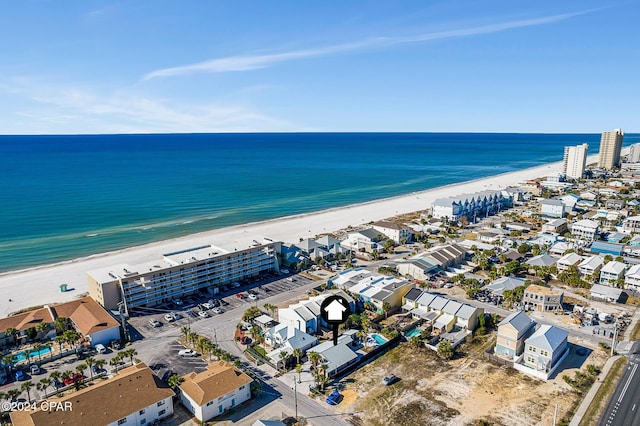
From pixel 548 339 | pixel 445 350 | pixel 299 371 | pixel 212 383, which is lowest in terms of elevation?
pixel 299 371

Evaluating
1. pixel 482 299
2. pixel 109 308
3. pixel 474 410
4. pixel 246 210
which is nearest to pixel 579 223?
pixel 482 299

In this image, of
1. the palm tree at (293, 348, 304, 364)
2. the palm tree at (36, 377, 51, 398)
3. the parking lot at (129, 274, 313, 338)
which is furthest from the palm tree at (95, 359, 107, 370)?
the palm tree at (293, 348, 304, 364)

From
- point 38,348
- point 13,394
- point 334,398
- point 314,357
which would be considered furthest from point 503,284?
point 38,348

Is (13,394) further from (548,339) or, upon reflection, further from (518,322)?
(548,339)

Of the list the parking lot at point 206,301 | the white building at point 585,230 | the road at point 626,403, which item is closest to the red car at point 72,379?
the parking lot at point 206,301

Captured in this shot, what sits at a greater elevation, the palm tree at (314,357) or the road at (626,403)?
the palm tree at (314,357)

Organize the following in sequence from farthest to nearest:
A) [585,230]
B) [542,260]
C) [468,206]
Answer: [468,206], [585,230], [542,260]

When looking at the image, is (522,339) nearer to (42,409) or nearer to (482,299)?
(482,299)

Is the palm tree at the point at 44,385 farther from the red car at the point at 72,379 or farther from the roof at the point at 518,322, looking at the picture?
the roof at the point at 518,322
